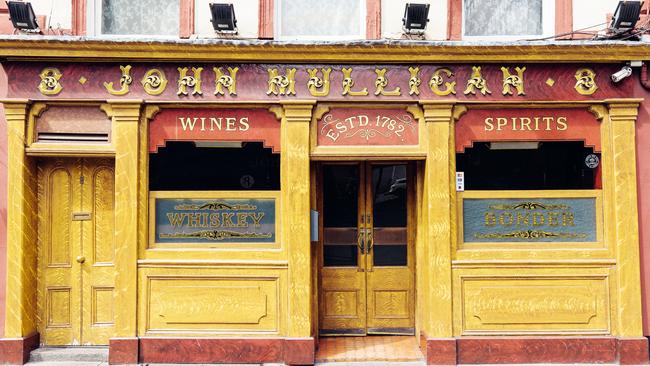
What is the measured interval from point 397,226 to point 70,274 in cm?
424

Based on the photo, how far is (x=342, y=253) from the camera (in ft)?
24.7

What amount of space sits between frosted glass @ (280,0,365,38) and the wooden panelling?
3370mm

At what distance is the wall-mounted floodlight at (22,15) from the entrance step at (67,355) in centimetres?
388

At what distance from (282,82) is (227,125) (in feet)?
2.80

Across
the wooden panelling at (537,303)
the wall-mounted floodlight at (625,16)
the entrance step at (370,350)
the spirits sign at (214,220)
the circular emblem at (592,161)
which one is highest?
the wall-mounted floodlight at (625,16)

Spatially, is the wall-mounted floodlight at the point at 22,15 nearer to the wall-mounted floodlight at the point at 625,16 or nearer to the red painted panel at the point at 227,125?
the red painted panel at the point at 227,125

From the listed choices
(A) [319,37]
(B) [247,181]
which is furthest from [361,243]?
(A) [319,37]

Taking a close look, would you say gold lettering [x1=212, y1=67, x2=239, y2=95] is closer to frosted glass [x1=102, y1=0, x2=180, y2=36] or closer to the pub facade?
the pub facade

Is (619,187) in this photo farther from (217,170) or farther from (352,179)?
(217,170)

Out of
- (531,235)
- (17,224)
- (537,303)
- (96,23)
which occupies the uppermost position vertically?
(96,23)

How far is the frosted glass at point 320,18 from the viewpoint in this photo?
7.12 meters

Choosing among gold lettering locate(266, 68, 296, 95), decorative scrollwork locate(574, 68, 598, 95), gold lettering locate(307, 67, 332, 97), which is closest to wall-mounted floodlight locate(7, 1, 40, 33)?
gold lettering locate(266, 68, 296, 95)

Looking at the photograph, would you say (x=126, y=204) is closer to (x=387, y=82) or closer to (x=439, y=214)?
(x=387, y=82)

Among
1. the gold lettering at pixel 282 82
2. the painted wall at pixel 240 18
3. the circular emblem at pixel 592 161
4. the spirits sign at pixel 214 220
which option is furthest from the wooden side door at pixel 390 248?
the painted wall at pixel 240 18
